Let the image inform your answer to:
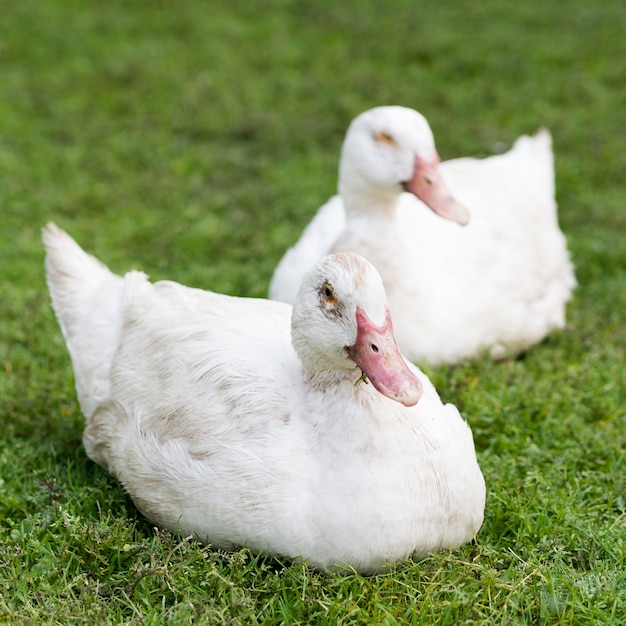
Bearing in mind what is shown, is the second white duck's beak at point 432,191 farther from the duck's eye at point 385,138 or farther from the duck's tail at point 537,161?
the duck's tail at point 537,161

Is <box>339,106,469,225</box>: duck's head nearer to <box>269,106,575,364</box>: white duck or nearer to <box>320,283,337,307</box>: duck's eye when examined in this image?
<box>269,106,575,364</box>: white duck

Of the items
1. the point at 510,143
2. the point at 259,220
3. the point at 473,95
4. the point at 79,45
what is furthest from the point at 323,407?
the point at 79,45

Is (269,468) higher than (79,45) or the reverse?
the reverse

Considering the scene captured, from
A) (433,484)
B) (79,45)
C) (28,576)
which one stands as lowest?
(28,576)

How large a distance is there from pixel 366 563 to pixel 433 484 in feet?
1.20

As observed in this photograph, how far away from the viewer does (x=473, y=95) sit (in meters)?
8.97

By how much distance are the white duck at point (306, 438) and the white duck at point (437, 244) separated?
124 cm

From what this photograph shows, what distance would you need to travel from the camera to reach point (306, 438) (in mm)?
3375

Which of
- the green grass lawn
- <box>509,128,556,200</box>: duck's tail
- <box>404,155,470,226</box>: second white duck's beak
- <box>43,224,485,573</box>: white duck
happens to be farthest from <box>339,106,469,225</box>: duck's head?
<box>509,128,556,200</box>: duck's tail

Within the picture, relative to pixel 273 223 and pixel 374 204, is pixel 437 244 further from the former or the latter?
pixel 273 223

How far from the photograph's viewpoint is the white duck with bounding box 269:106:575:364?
193 inches

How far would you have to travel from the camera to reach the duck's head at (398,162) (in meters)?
4.87

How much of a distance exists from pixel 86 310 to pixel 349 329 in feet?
5.49

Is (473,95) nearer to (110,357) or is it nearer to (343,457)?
(110,357)
